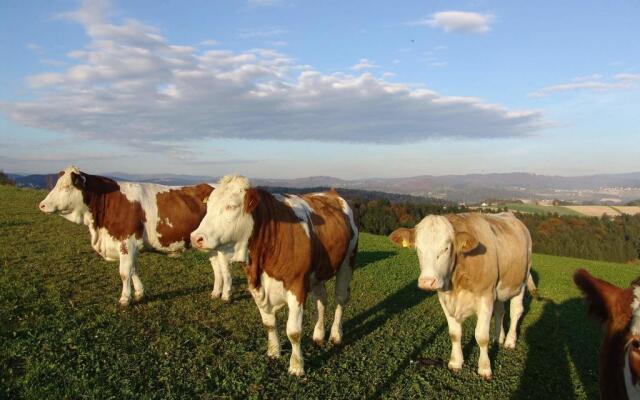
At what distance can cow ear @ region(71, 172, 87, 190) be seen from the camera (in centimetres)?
836

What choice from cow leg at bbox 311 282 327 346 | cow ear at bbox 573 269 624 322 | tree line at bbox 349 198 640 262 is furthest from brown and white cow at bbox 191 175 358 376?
tree line at bbox 349 198 640 262

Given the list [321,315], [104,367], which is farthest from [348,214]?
[104,367]

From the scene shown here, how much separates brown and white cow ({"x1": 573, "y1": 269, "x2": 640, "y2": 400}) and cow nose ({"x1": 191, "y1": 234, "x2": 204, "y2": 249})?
3909 millimetres

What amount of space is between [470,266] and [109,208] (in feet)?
22.1

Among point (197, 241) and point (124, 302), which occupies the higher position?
point (197, 241)

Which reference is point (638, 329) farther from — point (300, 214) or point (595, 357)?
point (595, 357)

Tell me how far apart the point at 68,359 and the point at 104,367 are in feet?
1.80

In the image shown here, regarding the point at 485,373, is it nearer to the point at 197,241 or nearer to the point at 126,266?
the point at 197,241

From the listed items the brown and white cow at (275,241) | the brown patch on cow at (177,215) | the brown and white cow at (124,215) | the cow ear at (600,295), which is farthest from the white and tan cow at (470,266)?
the brown patch on cow at (177,215)

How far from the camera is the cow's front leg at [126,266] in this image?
327 inches

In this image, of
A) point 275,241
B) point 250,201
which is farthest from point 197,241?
point 275,241

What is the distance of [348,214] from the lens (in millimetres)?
7508

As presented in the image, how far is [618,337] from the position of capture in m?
2.52

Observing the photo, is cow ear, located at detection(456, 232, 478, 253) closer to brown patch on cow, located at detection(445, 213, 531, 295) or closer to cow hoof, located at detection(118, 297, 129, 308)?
brown patch on cow, located at detection(445, 213, 531, 295)
